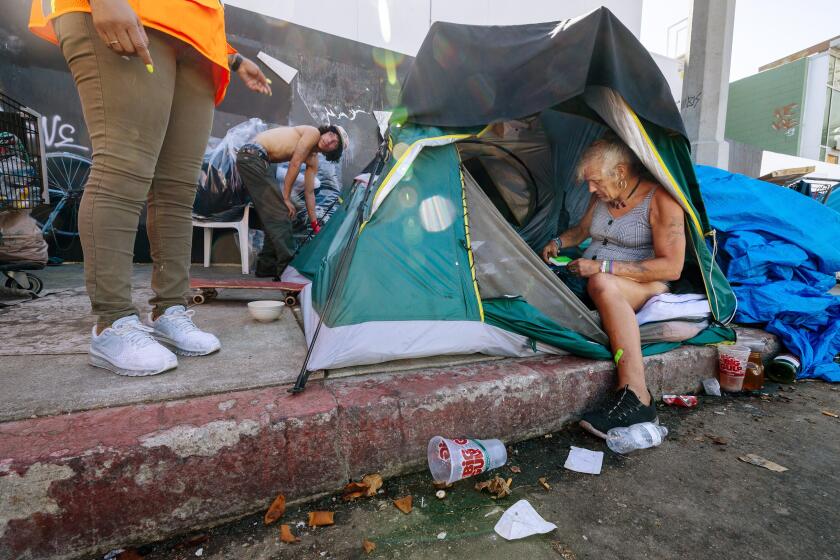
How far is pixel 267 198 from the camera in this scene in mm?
3887

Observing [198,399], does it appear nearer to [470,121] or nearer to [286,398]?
[286,398]

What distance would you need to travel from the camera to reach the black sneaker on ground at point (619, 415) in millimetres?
1686

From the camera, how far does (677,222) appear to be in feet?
6.76

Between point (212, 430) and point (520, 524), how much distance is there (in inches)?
35.9

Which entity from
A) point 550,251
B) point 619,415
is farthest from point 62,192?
point 619,415

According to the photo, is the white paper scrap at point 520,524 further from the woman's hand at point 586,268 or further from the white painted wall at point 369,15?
the white painted wall at point 369,15

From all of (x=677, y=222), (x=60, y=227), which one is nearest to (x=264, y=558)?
(x=677, y=222)

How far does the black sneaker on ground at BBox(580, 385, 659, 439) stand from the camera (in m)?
1.69

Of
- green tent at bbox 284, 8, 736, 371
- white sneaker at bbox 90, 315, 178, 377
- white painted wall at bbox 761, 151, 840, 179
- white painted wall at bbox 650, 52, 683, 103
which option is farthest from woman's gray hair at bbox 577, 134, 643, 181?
white painted wall at bbox 761, 151, 840, 179

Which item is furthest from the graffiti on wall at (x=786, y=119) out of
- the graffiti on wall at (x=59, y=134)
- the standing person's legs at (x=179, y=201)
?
the graffiti on wall at (x=59, y=134)

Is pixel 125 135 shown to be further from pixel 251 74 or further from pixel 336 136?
pixel 336 136

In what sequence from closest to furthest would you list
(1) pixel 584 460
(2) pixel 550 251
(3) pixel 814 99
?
(1) pixel 584 460
(2) pixel 550 251
(3) pixel 814 99

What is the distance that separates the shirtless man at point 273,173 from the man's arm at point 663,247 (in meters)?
2.84

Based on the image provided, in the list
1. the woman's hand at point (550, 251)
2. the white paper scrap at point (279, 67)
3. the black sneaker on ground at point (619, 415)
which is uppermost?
the white paper scrap at point (279, 67)
